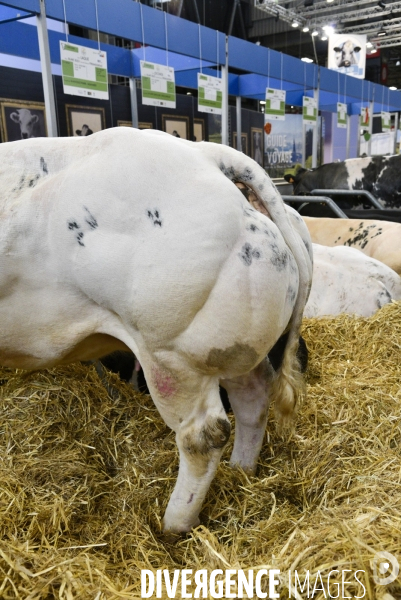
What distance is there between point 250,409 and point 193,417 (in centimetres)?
34

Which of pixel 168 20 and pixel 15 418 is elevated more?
pixel 168 20

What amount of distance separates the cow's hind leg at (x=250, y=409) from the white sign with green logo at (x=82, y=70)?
1731 millimetres

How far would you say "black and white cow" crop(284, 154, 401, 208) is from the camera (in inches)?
255

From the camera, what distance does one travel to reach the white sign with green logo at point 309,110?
607cm

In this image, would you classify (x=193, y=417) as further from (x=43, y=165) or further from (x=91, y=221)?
(x=43, y=165)

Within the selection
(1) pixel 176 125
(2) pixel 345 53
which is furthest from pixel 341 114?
(1) pixel 176 125

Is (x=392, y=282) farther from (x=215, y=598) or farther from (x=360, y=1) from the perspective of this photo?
(x=360, y=1)

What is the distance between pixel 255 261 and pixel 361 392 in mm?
1102

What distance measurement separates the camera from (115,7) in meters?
3.25

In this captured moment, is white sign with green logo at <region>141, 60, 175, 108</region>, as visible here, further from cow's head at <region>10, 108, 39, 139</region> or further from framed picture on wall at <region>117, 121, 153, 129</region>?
framed picture on wall at <region>117, 121, 153, 129</region>

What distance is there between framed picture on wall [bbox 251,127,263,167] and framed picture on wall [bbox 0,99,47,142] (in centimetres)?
382

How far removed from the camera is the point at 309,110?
20.3 feet

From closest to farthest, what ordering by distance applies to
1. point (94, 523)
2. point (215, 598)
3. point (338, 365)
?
point (215, 598), point (94, 523), point (338, 365)

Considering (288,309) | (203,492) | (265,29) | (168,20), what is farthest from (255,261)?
(265,29)
